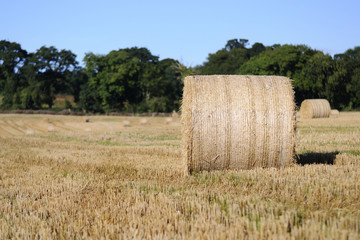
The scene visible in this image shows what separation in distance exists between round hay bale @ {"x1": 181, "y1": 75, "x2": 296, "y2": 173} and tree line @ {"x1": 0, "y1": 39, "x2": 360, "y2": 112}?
4757 centimetres

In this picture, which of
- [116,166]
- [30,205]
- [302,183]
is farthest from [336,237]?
[116,166]

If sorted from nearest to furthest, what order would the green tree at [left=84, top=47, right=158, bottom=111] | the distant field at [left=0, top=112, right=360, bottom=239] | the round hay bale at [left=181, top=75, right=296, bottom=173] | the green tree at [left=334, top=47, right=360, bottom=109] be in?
1. the distant field at [left=0, top=112, right=360, bottom=239]
2. the round hay bale at [left=181, top=75, right=296, bottom=173]
3. the green tree at [left=334, top=47, right=360, bottom=109]
4. the green tree at [left=84, top=47, right=158, bottom=111]

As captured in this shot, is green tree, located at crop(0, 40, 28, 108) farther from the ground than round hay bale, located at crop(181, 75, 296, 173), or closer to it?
farther from the ground

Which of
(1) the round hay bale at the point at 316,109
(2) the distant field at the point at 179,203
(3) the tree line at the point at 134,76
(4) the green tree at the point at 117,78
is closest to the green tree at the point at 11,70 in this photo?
(3) the tree line at the point at 134,76

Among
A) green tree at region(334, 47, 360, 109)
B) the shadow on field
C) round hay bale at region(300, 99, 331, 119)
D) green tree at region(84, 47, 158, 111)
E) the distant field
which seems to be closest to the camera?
the distant field

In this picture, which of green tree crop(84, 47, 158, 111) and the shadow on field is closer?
the shadow on field

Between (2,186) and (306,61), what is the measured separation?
2271 inches

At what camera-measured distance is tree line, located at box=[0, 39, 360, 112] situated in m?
55.7

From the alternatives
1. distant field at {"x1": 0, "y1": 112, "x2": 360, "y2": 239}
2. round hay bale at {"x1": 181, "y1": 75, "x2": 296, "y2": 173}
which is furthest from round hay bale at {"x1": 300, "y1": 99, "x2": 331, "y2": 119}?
round hay bale at {"x1": 181, "y1": 75, "x2": 296, "y2": 173}

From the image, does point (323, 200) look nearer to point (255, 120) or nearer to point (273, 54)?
point (255, 120)

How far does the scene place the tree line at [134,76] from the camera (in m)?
55.7

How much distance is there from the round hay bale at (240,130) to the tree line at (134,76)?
156 feet

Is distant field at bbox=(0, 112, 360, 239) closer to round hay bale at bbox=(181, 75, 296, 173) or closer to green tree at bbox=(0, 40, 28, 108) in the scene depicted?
round hay bale at bbox=(181, 75, 296, 173)

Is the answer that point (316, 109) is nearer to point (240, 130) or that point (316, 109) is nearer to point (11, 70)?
point (240, 130)
